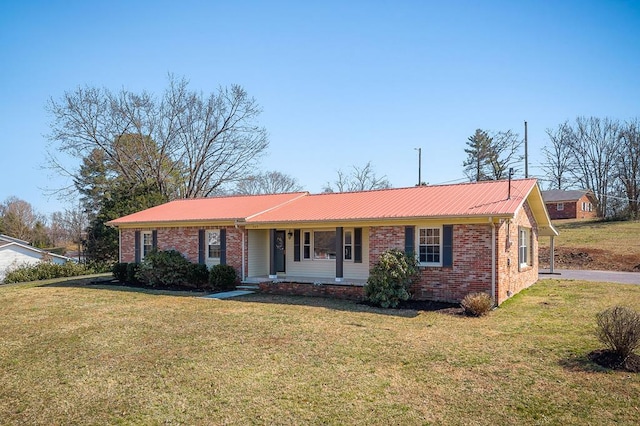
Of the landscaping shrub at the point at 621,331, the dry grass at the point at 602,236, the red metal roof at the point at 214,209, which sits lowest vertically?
the landscaping shrub at the point at 621,331

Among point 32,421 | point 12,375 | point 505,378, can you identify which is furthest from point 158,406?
point 505,378

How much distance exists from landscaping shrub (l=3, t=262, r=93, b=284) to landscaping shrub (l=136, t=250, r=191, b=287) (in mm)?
8084

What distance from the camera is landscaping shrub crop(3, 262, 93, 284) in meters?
24.1

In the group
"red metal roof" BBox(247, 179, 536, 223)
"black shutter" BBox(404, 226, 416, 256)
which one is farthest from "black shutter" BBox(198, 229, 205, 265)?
"black shutter" BBox(404, 226, 416, 256)

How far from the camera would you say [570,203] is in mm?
47031

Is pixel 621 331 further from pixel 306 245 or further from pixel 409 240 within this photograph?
pixel 306 245

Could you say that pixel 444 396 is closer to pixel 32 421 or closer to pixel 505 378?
pixel 505 378

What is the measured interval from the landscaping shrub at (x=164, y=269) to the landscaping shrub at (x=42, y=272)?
8.08 meters

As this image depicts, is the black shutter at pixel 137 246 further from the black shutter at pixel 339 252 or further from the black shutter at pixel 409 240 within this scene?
the black shutter at pixel 409 240

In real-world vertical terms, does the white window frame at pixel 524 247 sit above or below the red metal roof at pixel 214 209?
below

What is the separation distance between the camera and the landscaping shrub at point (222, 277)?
686 inches

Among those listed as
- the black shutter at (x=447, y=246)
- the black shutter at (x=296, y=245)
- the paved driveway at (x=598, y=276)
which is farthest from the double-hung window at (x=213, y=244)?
the paved driveway at (x=598, y=276)

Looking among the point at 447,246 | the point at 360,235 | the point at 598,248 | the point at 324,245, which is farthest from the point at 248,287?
the point at 598,248

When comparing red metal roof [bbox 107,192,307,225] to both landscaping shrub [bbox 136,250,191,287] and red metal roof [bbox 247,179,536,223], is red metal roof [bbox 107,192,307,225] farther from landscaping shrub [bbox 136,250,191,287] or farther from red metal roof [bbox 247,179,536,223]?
landscaping shrub [bbox 136,250,191,287]
